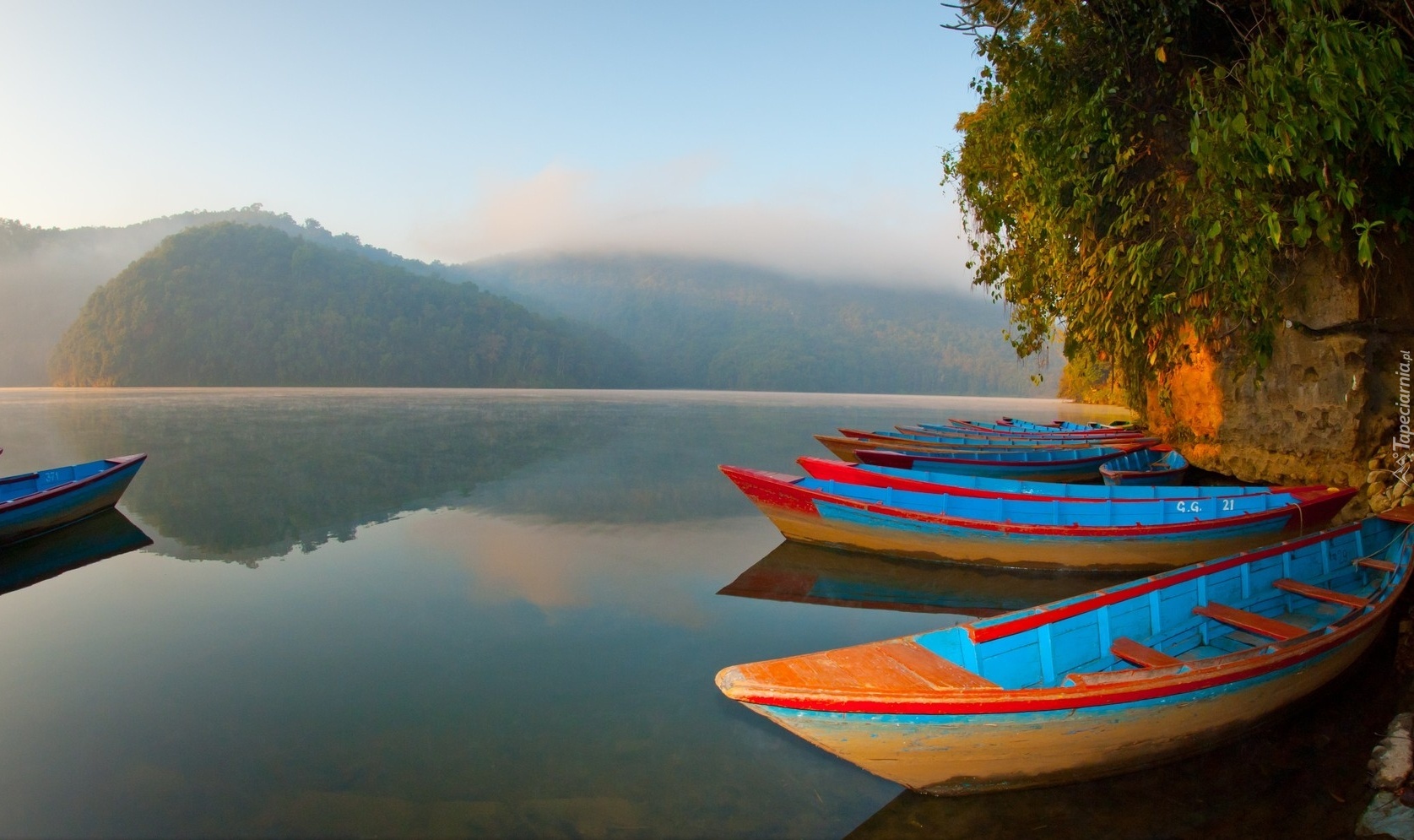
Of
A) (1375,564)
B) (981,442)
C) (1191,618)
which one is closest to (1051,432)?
(981,442)

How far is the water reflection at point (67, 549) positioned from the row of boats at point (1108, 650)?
1209 centimetres

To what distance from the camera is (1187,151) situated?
398 inches

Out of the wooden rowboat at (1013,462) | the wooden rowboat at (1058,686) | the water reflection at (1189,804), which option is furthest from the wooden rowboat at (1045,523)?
the water reflection at (1189,804)

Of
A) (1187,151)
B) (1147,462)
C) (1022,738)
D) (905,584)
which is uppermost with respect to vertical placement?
(1187,151)

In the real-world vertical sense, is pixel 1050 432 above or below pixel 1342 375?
below

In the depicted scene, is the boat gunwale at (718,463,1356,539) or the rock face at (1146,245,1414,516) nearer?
the boat gunwale at (718,463,1356,539)

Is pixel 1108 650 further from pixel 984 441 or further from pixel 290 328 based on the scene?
A: pixel 290 328

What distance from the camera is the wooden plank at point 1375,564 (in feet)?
20.7

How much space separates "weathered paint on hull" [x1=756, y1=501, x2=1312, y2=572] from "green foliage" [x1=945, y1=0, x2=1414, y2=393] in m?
2.94

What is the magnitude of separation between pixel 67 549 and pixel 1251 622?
16.7 m

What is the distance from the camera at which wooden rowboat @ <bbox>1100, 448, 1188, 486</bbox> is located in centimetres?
1285

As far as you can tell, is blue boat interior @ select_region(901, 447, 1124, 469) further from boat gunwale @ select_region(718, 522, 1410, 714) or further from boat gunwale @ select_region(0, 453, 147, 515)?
boat gunwale @ select_region(0, 453, 147, 515)

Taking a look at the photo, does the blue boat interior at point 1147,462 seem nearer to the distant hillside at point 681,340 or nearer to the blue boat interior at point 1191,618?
the blue boat interior at point 1191,618

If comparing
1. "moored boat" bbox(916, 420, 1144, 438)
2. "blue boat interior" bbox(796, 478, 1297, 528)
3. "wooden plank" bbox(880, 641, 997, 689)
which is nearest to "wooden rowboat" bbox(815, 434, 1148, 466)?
"moored boat" bbox(916, 420, 1144, 438)
